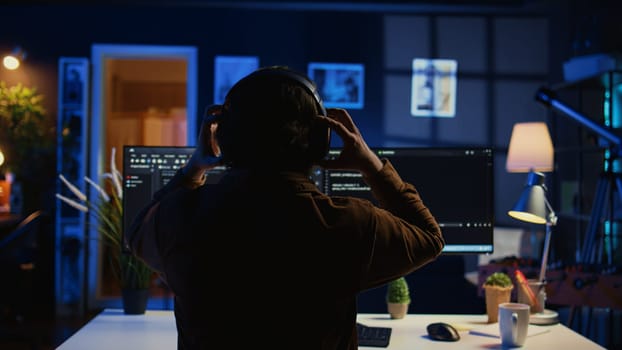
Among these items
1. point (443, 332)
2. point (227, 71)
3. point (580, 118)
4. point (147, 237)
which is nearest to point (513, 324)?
point (443, 332)

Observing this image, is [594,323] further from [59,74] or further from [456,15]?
[59,74]

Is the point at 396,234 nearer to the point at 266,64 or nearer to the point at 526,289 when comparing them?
the point at 526,289

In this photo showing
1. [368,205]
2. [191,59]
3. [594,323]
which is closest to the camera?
[368,205]

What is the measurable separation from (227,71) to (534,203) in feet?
12.9

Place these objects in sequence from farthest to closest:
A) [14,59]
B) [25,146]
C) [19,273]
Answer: [14,59]
[25,146]
[19,273]

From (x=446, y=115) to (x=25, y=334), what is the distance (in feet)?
12.7

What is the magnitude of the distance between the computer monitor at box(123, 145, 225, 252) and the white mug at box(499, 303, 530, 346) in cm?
92

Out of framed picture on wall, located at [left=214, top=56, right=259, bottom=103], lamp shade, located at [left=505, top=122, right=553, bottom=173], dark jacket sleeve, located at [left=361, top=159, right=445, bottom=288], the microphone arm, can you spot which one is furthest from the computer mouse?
framed picture on wall, located at [left=214, top=56, right=259, bottom=103]

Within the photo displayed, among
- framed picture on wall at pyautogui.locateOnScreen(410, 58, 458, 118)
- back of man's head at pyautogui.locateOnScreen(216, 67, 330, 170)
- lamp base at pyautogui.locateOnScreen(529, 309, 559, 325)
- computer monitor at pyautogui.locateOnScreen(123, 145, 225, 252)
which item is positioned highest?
framed picture on wall at pyautogui.locateOnScreen(410, 58, 458, 118)

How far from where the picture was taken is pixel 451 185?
6.27ft

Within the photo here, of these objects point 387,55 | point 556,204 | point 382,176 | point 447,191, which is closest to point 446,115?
point 387,55

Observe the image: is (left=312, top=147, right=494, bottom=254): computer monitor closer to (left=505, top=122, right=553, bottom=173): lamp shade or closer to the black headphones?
the black headphones

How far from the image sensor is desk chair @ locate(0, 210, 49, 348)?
4758 mm

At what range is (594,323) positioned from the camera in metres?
4.07
